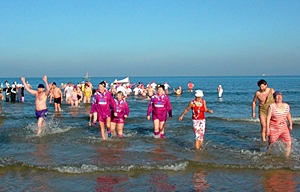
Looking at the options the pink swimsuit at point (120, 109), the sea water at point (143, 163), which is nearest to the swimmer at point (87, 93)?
the sea water at point (143, 163)

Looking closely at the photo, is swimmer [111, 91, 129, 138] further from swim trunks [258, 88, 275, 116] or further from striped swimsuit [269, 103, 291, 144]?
striped swimsuit [269, 103, 291, 144]

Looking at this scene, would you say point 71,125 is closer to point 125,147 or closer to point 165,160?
point 125,147

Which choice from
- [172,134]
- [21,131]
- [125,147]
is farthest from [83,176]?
[21,131]

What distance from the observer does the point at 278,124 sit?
26.3ft

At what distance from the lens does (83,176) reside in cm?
699

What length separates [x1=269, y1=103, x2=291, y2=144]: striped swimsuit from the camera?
26.2ft

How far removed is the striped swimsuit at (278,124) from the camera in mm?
7973

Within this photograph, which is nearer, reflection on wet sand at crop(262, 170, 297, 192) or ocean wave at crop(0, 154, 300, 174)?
reflection on wet sand at crop(262, 170, 297, 192)

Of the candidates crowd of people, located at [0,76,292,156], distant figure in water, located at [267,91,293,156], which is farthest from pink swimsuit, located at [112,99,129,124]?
distant figure in water, located at [267,91,293,156]

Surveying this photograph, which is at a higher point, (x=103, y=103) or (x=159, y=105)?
(x=103, y=103)

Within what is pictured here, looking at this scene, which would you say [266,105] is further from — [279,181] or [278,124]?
[279,181]

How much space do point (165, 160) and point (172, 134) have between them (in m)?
3.86

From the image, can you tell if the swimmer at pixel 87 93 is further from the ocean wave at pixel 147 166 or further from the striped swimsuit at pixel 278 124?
the striped swimsuit at pixel 278 124

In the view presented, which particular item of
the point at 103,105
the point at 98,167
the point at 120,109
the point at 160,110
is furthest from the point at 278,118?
the point at 103,105
